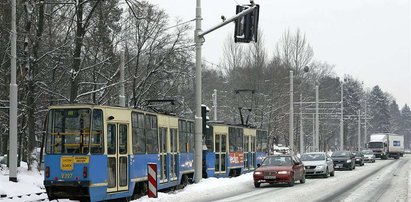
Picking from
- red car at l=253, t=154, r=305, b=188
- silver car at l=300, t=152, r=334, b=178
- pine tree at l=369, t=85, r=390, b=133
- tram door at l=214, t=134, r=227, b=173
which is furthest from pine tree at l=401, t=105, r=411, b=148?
red car at l=253, t=154, r=305, b=188

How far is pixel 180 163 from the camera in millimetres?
23922

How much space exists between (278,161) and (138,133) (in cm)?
977

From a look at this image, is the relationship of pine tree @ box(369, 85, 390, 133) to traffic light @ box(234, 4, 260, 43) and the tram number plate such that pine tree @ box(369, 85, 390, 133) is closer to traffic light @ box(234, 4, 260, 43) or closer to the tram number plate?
traffic light @ box(234, 4, 260, 43)

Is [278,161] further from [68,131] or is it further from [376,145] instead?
[376,145]

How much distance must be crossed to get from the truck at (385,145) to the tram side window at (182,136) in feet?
201

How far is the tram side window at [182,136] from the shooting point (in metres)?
24.3

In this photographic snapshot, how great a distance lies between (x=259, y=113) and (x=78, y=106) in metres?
42.5

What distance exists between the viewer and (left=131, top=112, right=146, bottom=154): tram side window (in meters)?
18.9

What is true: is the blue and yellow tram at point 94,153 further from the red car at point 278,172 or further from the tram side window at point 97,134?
the red car at point 278,172

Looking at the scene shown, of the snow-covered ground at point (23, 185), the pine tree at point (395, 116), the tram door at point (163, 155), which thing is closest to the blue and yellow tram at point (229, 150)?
the tram door at point (163, 155)

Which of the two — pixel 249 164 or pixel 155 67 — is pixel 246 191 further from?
pixel 155 67

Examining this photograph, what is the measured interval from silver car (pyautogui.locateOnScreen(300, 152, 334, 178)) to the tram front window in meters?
18.9

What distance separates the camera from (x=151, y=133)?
67.8 ft

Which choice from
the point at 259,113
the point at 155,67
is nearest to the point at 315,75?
the point at 259,113
